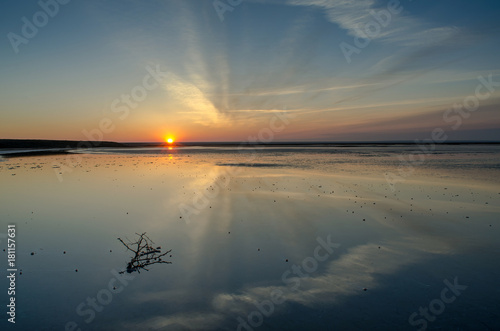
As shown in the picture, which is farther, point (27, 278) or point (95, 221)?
point (95, 221)

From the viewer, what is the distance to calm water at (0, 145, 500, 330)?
6.38m

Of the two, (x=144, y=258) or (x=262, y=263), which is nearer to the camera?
(x=262, y=263)

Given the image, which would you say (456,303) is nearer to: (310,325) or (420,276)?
(420,276)

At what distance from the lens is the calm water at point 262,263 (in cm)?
638

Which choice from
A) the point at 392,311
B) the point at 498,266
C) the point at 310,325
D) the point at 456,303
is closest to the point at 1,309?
the point at 310,325

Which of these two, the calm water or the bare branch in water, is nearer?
the calm water

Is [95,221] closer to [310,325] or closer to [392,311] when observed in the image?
[310,325]

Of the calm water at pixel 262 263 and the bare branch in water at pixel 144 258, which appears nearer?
the calm water at pixel 262 263

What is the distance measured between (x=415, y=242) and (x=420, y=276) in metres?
2.77

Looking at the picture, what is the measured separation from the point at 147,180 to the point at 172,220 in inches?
538

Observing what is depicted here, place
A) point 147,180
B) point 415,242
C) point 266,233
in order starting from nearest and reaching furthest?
point 415,242
point 266,233
point 147,180

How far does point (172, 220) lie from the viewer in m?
13.6

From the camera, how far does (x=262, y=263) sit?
351 inches

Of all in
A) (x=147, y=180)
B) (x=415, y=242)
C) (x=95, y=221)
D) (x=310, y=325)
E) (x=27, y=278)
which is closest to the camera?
(x=310, y=325)
